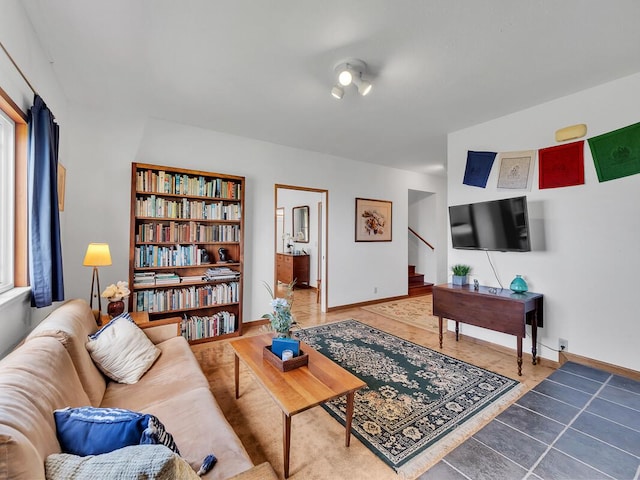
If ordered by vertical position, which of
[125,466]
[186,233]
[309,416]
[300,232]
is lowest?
[309,416]

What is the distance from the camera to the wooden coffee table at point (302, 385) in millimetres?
1540

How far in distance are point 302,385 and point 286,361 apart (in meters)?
0.21

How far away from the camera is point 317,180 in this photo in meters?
4.68

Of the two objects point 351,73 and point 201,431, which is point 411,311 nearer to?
point 351,73

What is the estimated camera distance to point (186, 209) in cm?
342

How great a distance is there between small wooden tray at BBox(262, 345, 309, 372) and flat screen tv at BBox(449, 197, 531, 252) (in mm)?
2393

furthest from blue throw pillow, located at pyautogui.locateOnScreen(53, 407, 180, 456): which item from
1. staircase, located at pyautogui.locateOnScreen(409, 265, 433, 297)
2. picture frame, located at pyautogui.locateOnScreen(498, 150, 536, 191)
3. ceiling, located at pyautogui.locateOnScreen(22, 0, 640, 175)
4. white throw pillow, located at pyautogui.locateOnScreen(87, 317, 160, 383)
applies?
staircase, located at pyautogui.locateOnScreen(409, 265, 433, 297)

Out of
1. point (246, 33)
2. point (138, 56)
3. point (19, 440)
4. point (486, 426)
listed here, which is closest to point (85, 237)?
point (138, 56)

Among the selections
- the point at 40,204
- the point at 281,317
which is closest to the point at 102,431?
the point at 281,317

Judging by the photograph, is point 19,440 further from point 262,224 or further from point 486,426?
point 262,224

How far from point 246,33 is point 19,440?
2278mm

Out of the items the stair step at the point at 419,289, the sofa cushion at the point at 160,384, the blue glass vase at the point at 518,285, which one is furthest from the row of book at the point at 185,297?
the stair step at the point at 419,289

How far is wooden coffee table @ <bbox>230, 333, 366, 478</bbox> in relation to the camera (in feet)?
5.05

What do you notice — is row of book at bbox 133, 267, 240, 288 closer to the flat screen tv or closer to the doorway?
the doorway
